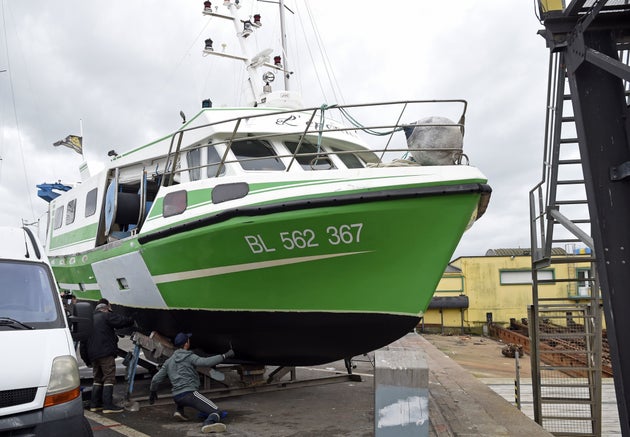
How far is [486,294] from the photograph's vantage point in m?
23.1

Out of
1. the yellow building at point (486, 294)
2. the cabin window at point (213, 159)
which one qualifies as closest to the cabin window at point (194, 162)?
the cabin window at point (213, 159)

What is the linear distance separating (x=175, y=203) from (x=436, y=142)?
3.35 metres

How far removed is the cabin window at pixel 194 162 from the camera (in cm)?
693

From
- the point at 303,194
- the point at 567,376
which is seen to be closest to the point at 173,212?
the point at 303,194

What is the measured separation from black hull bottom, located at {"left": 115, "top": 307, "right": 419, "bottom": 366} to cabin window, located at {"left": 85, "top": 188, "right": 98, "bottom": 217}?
3045 millimetres

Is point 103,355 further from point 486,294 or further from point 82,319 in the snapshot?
point 486,294

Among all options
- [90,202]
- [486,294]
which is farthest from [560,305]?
[486,294]

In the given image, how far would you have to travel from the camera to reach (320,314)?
562cm

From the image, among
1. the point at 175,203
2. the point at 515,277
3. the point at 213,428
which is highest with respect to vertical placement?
the point at 515,277

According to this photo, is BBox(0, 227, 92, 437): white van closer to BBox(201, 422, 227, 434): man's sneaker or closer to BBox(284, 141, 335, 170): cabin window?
BBox(201, 422, 227, 434): man's sneaker

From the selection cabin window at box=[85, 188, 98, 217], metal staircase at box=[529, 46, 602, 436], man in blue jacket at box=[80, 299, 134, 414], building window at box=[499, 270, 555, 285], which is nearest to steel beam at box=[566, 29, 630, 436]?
metal staircase at box=[529, 46, 602, 436]

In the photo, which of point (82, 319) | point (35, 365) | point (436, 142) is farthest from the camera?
point (436, 142)

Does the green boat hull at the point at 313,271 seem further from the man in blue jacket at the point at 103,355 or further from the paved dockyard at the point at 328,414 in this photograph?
the man in blue jacket at the point at 103,355

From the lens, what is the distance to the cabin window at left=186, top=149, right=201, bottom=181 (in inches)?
273
